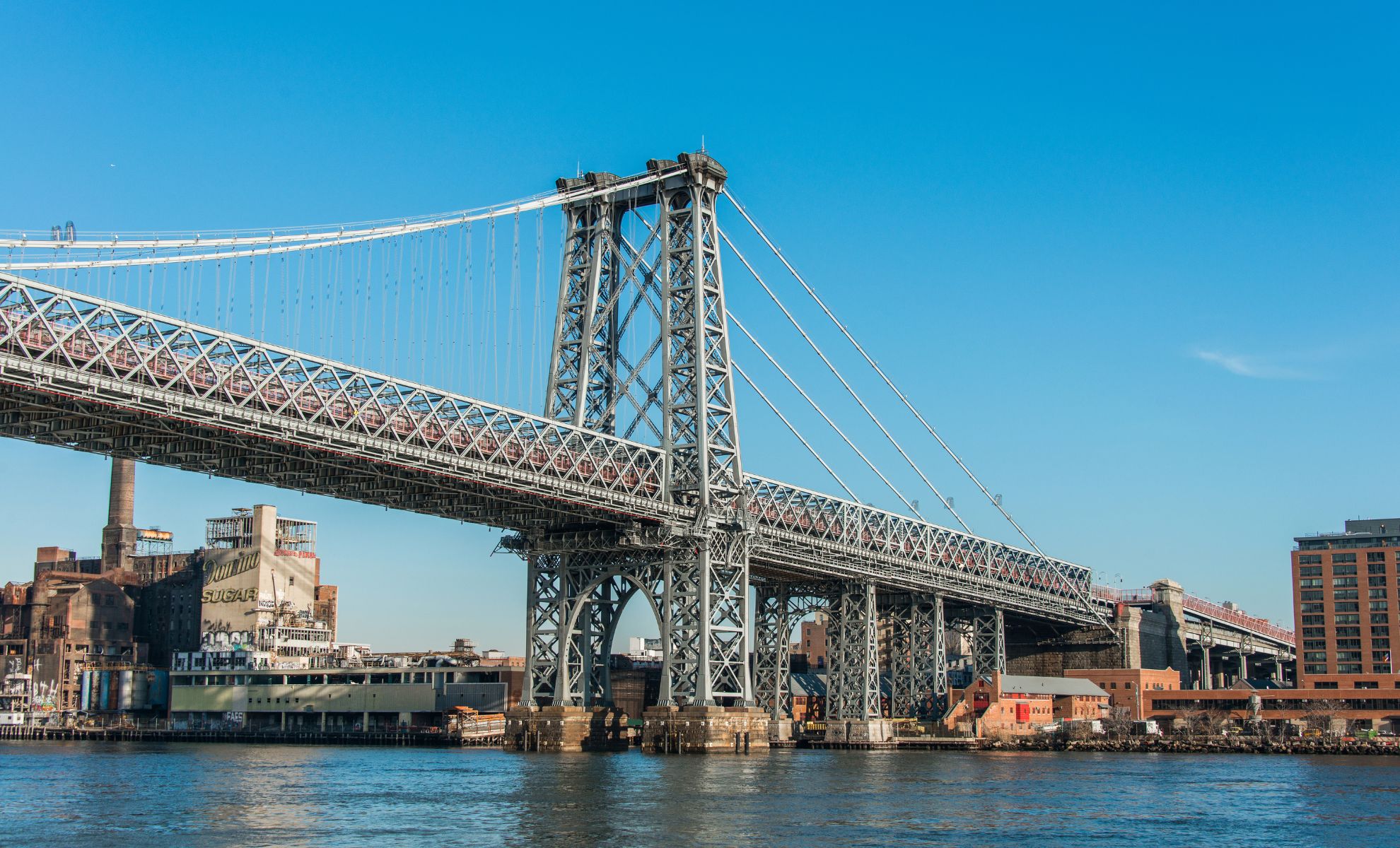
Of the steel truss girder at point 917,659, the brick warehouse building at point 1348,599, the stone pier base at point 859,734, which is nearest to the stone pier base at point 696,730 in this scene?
the stone pier base at point 859,734

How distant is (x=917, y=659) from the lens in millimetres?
142250

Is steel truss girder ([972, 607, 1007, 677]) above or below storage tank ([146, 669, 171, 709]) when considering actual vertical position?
above

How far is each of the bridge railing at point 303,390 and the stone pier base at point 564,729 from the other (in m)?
15.9

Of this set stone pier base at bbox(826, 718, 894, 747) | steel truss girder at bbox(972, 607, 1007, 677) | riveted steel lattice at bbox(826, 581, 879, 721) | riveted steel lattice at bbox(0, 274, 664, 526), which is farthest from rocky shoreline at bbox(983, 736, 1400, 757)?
riveted steel lattice at bbox(0, 274, 664, 526)

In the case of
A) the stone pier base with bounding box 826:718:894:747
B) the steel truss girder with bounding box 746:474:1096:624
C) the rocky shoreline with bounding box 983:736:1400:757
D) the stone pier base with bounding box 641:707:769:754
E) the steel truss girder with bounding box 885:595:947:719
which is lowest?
the rocky shoreline with bounding box 983:736:1400:757

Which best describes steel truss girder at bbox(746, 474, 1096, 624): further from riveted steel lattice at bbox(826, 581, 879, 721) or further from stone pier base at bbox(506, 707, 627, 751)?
stone pier base at bbox(506, 707, 627, 751)

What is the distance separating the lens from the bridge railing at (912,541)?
364 feet

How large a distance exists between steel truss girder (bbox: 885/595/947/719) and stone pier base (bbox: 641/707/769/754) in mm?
40933

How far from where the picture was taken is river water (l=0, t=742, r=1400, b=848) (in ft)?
176

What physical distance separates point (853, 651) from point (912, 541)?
11137mm

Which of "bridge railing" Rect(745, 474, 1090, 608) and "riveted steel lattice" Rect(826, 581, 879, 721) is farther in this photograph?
"riveted steel lattice" Rect(826, 581, 879, 721)

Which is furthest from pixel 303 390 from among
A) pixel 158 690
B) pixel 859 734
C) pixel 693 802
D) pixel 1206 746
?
pixel 158 690

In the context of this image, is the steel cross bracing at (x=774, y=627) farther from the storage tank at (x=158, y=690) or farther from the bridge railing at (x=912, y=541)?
the storage tank at (x=158, y=690)

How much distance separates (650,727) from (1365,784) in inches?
1613
